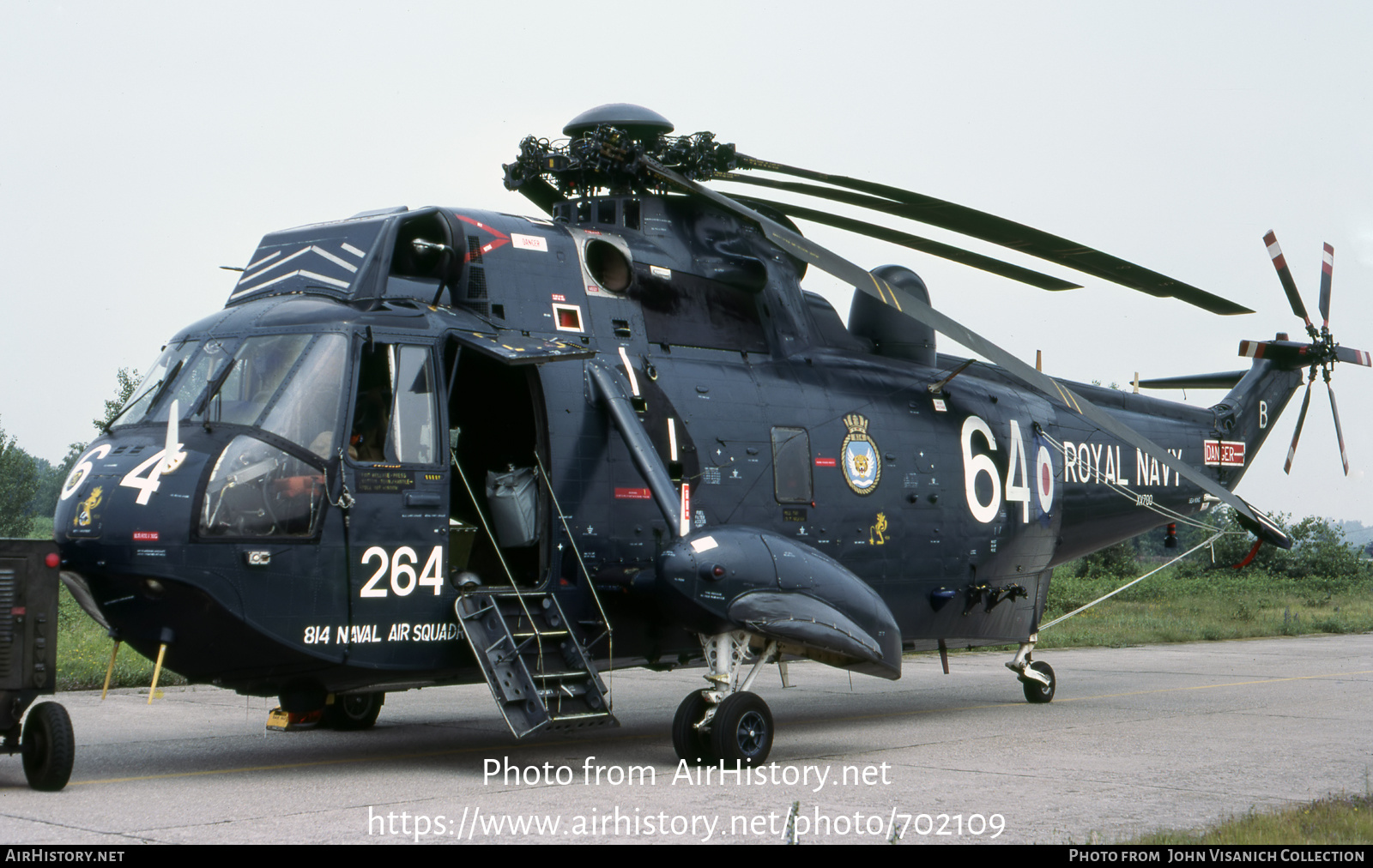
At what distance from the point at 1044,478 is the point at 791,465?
158 inches

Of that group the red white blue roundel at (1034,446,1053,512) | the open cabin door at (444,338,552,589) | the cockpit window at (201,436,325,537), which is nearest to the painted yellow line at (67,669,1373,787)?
the open cabin door at (444,338,552,589)

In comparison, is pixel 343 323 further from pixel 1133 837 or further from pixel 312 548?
pixel 1133 837

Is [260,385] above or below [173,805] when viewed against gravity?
above

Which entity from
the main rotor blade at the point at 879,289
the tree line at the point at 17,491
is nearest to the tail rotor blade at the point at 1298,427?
the main rotor blade at the point at 879,289

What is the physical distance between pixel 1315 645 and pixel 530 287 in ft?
64.0

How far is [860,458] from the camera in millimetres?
12180

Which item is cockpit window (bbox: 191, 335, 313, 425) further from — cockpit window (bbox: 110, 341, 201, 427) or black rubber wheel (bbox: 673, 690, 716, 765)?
black rubber wheel (bbox: 673, 690, 716, 765)

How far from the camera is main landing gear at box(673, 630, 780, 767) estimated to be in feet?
30.9

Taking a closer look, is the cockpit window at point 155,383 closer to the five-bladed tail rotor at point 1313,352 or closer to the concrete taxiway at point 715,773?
the concrete taxiway at point 715,773

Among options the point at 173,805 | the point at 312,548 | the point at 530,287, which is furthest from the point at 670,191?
the point at 173,805

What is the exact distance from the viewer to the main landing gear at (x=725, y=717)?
30.9ft

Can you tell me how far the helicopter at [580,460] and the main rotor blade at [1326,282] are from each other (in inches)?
193
